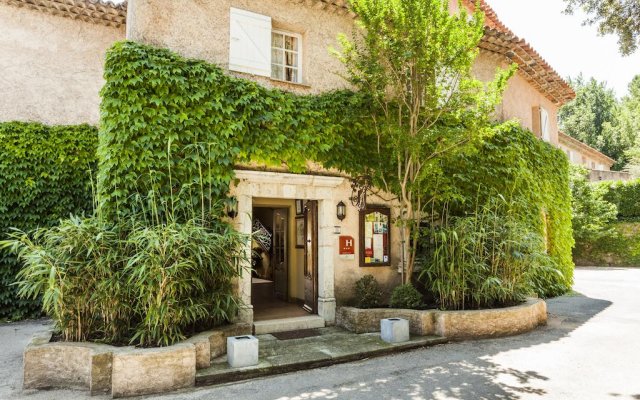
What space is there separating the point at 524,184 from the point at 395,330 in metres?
6.13

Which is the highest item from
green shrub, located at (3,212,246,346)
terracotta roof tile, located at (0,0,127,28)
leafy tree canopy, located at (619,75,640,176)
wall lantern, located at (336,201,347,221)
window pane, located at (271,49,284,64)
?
leafy tree canopy, located at (619,75,640,176)

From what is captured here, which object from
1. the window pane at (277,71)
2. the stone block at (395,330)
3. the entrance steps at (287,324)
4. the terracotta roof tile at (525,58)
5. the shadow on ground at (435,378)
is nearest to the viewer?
the shadow on ground at (435,378)

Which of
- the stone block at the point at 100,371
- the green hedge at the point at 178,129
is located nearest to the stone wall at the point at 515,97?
the green hedge at the point at 178,129

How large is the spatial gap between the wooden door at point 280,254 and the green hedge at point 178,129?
3446mm

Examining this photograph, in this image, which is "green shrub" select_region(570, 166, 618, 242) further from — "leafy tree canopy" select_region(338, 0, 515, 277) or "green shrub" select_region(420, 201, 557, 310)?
"leafy tree canopy" select_region(338, 0, 515, 277)

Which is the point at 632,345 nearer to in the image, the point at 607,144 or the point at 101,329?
the point at 101,329

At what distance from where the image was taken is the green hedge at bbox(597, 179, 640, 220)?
65.9ft

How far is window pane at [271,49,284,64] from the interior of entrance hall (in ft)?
11.6

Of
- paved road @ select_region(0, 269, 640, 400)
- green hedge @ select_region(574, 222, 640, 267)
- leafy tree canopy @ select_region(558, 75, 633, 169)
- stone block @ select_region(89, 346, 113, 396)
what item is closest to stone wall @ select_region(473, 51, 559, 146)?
paved road @ select_region(0, 269, 640, 400)

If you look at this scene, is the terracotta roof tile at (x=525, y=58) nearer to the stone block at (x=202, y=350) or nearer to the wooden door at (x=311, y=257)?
the wooden door at (x=311, y=257)

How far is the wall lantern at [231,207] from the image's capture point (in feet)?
22.7

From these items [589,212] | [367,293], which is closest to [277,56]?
[367,293]

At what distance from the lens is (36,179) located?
863 centimetres

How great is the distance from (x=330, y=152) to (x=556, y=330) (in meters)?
5.38
